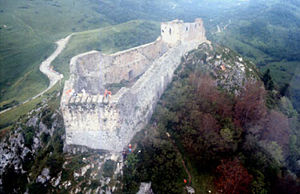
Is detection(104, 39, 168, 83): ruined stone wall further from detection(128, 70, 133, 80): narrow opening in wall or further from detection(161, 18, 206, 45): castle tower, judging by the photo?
detection(161, 18, 206, 45): castle tower

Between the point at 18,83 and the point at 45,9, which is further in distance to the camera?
the point at 45,9

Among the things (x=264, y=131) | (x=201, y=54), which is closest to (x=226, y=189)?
(x=264, y=131)

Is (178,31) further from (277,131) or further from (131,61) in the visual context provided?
(277,131)

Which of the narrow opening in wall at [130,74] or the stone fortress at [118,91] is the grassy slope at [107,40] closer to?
the narrow opening in wall at [130,74]

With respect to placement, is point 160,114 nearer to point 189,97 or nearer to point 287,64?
point 189,97

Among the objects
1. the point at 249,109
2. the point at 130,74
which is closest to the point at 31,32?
the point at 130,74

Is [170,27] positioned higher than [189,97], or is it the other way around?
[170,27]

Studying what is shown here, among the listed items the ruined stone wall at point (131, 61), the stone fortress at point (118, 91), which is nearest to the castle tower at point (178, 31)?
the stone fortress at point (118, 91)
